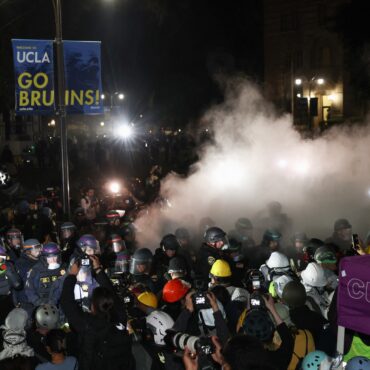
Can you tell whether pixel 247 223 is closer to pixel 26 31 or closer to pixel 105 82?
pixel 26 31

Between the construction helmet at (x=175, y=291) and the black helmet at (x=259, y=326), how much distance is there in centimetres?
152

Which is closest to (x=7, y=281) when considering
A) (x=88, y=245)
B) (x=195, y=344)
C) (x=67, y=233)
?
(x=88, y=245)

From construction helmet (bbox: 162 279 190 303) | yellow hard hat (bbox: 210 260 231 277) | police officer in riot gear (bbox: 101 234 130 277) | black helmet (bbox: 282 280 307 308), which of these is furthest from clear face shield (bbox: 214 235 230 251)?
black helmet (bbox: 282 280 307 308)

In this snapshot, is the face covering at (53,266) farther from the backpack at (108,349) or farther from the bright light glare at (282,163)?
the bright light glare at (282,163)

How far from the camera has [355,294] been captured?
16.9 feet

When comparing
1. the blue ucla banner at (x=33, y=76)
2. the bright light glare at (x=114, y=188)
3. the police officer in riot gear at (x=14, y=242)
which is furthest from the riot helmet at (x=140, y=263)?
the bright light glare at (x=114, y=188)

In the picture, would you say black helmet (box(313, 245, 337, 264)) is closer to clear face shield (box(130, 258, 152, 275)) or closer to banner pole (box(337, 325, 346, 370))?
clear face shield (box(130, 258, 152, 275))

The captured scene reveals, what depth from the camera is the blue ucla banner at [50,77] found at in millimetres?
12578

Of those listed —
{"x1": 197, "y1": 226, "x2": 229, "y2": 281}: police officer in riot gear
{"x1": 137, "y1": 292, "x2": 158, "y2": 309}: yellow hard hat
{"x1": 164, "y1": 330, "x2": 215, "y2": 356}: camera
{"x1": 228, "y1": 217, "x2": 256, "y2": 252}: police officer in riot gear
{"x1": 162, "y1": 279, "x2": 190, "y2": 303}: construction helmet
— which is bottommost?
{"x1": 228, "y1": 217, "x2": 256, "y2": 252}: police officer in riot gear

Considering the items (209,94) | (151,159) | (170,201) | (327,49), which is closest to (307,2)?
(327,49)

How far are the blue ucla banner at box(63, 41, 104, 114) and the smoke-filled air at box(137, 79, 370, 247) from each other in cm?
414

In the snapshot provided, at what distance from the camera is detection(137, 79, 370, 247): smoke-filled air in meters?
17.1

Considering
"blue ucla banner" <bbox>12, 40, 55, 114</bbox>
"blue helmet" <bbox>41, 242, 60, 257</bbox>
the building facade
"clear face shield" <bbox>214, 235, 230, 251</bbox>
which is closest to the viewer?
"blue helmet" <bbox>41, 242, 60, 257</bbox>

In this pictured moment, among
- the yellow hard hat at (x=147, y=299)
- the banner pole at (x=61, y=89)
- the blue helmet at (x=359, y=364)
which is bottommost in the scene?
the yellow hard hat at (x=147, y=299)
